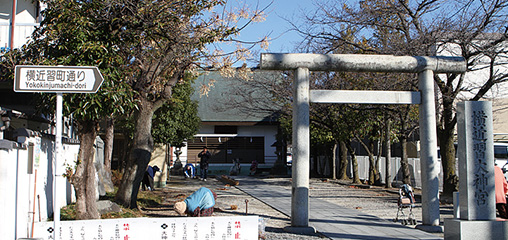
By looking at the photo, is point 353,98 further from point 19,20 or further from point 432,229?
point 19,20

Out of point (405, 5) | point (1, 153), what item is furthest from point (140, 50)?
point (405, 5)

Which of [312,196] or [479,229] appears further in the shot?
[312,196]

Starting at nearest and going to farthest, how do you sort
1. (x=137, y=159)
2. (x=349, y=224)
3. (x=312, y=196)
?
(x=349, y=224)
(x=137, y=159)
(x=312, y=196)

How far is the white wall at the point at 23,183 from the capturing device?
23.8 feet

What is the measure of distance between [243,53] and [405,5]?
5792 millimetres

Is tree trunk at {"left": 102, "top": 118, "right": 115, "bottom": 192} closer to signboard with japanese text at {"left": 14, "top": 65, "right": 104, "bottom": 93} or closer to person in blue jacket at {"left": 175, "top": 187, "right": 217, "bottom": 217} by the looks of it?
person in blue jacket at {"left": 175, "top": 187, "right": 217, "bottom": 217}

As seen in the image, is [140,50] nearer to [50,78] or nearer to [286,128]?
[50,78]

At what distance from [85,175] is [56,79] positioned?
348cm

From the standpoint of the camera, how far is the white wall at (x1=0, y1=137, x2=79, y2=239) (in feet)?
23.8

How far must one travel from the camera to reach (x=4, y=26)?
12133mm

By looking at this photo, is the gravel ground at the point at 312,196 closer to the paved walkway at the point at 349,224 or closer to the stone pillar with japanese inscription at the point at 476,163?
the paved walkway at the point at 349,224

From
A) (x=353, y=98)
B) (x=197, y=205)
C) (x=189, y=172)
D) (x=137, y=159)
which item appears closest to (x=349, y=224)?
(x=353, y=98)

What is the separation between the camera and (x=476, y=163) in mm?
8492

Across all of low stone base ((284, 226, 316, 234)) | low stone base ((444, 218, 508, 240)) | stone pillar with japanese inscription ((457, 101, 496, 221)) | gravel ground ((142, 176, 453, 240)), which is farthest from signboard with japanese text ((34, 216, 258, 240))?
stone pillar with japanese inscription ((457, 101, 496, 221))
